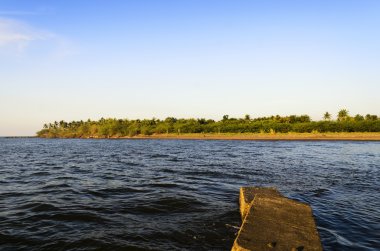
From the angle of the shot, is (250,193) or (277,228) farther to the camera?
(250,193)

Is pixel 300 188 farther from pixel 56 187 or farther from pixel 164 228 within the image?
pixel 56 187

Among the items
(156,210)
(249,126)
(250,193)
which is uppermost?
(249,126)

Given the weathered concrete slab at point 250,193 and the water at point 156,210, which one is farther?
the weathered concrete slab at point 250,193

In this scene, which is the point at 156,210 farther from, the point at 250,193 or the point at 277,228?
the point at 277,228

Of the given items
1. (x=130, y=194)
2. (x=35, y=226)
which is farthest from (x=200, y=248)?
(x=130, y=194)

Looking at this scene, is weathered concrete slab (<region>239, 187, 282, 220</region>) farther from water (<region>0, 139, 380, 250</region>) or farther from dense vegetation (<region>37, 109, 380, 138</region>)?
dense vegetation (<region>37, 109, 380, 138</region>)

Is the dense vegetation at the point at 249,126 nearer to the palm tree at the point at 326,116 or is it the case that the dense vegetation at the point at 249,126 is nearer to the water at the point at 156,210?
the palm tree at the point at 326,116

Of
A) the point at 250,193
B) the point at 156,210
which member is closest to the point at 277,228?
the point at 250,193

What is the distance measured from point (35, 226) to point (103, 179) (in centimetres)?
914

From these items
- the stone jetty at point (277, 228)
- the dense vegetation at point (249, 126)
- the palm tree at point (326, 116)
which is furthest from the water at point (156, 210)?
the palm tree at point (326, 116)

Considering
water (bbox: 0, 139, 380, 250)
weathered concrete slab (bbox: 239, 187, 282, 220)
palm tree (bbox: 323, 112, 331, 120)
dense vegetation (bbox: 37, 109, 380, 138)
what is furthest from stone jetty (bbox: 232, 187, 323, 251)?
palm tree (bbox: 323, 112, 331, 120)

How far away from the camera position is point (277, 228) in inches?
256

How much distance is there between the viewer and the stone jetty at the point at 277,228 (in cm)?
561

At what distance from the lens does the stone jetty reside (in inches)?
221
